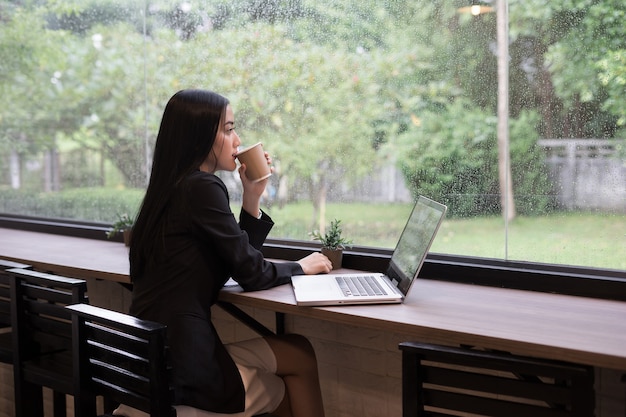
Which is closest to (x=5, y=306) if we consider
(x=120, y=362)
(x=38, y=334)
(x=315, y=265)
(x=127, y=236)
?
(x=38, y=334)

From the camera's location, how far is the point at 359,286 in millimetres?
2123

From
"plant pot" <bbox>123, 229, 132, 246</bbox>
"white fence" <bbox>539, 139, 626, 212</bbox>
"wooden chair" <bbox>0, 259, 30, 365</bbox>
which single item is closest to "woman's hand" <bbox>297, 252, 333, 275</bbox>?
"white fence" <bbox>539, 139, 626, 212</bbox>

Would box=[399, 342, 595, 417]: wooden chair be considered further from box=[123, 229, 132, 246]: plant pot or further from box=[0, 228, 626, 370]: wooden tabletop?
box=[123, 229, 132, 246]: plant pot

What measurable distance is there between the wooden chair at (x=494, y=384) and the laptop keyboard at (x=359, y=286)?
19.1 inches

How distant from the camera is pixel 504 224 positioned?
231 cm

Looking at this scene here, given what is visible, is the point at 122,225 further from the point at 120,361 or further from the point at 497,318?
the point at 497,318

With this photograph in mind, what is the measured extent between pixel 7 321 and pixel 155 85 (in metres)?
1.32

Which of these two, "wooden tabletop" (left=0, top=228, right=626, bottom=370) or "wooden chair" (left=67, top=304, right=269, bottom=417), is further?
"wooden chair" (left=67, top=304, right=269, bottom=417)

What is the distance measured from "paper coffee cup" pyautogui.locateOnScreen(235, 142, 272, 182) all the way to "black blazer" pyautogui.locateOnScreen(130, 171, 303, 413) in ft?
0.75

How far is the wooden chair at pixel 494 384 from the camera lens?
1.37 meters

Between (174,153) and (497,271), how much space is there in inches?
42.1

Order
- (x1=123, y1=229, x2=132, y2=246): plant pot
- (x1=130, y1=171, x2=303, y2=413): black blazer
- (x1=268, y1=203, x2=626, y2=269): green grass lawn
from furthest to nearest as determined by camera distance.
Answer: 1. (x1=123, y1=229, x2=132, y2=246): plant pot
2. (x1=268, y1=203, x2=626, y2=269): green grass lawn
3. (x1=130, y1=171, x2=303, y2=413): black blazer

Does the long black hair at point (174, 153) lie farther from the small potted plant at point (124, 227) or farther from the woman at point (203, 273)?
the small potted plant at point (124, 227)

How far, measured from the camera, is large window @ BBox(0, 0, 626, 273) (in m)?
2.17
